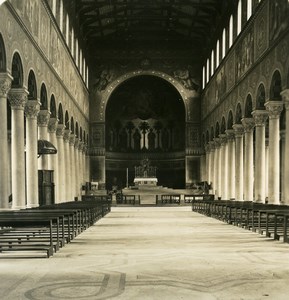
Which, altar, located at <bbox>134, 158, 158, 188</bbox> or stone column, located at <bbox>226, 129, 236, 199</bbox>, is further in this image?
altar, located at <bbox>134, 158, 158, 188</bbox>

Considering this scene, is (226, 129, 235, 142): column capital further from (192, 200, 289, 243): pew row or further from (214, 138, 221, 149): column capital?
(192, 200, 289, 243): pew row

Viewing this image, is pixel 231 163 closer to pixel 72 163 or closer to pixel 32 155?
pixel 72 163

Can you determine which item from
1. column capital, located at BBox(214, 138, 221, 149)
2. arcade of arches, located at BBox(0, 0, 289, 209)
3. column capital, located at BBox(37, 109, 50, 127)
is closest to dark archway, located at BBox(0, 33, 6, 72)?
arcade of arches, located at BBox(0, 0, 289, 209)

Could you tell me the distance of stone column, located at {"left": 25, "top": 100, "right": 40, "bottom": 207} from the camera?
69.2ft

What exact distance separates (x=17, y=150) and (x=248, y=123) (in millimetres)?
13694

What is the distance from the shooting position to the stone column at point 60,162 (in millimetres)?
28312

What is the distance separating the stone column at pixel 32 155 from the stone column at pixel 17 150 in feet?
7.34

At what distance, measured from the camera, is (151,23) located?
134ft

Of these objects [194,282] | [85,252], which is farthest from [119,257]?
[194,282]

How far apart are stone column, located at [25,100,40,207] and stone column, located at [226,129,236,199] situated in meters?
14.5

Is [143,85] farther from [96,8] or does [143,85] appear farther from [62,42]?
[62,42]

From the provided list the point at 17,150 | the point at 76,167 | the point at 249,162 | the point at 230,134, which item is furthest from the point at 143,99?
the point at 17,150

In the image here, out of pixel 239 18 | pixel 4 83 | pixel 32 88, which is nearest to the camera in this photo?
pixel 4 83

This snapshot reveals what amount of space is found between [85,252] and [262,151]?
17.0 m
